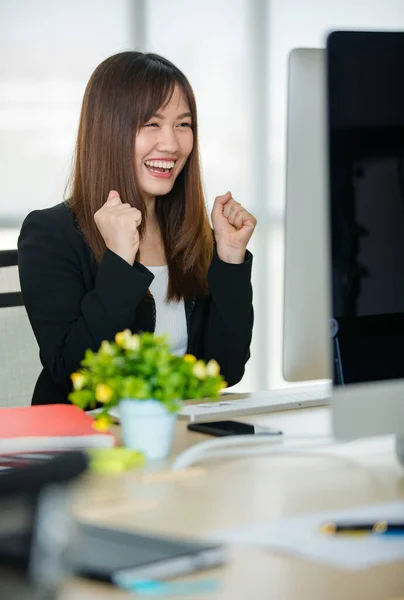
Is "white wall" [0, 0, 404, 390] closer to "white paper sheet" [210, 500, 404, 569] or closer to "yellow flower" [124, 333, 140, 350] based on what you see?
"yellow flower" [124, 333, 140, 350]

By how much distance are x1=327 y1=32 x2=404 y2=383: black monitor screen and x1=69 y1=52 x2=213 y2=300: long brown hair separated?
1190 mm

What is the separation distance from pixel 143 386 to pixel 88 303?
2.53 ft

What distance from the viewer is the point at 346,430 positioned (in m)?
1.03

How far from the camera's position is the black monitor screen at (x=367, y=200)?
3.49 feet

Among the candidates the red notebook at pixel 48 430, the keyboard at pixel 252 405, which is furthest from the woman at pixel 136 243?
the red notebook at pixel 48 430

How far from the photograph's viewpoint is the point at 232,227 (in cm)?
221

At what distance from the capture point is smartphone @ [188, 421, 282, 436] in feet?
4.88

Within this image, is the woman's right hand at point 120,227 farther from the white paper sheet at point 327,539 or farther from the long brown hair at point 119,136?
the white paper sheet at point 327,539

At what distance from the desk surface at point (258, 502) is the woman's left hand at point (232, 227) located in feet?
2.53

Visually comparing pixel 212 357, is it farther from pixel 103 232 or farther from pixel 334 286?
pixel 334 286

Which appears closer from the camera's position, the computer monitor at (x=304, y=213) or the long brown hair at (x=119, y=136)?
the computer monitor at (x=304, y=213)

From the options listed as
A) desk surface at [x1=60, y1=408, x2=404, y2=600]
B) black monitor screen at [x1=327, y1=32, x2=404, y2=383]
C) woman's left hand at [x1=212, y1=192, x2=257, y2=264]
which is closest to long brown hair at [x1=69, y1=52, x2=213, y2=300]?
woman's left hand at [x1=212, y1=192, x2=257, y2=264]

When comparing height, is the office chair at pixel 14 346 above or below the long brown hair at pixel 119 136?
below

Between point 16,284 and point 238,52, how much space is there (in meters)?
2.97
